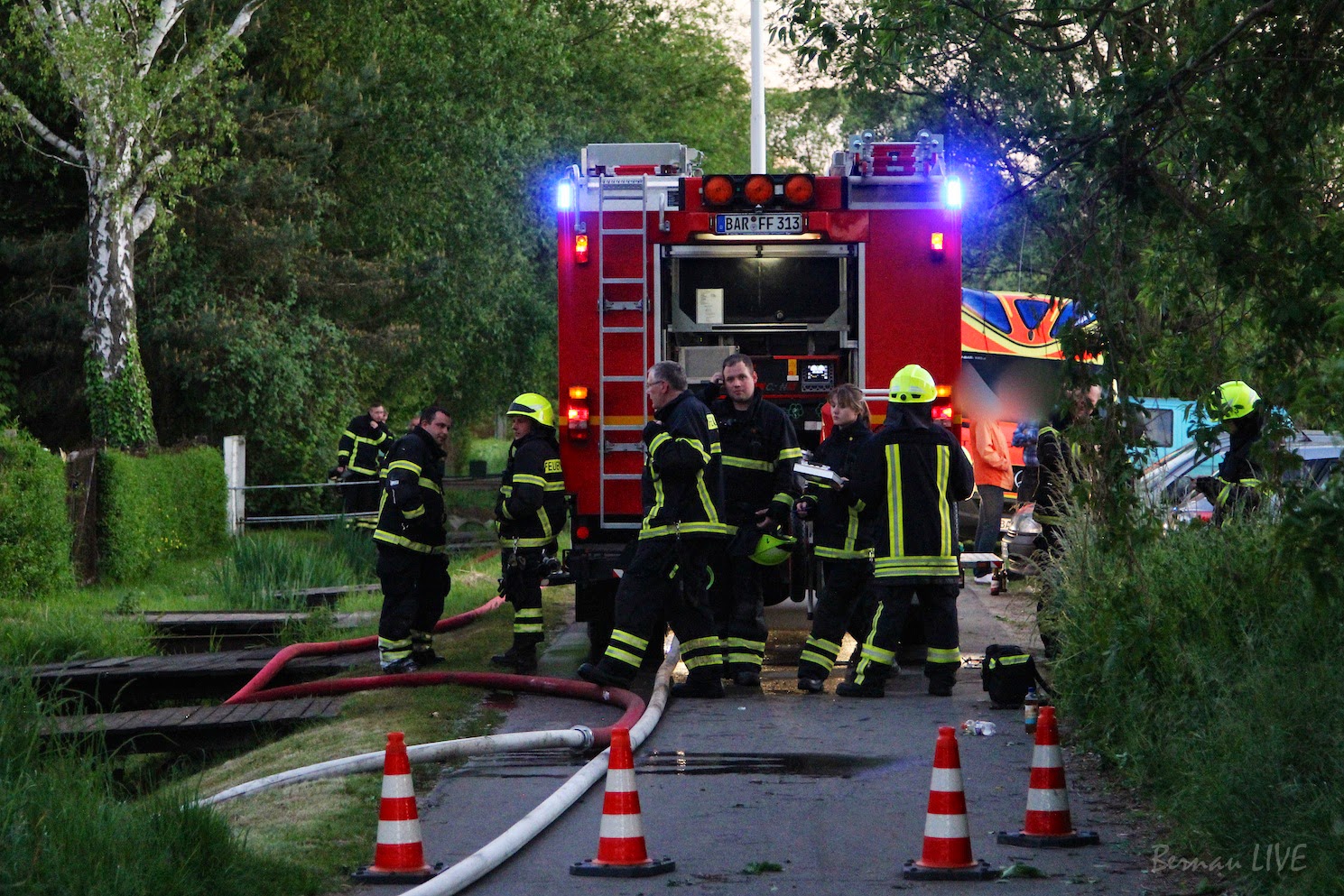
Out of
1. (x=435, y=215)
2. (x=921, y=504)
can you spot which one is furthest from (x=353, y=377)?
(x=921, y=504)

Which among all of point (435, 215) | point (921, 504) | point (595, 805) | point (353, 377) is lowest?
point (595, 805)

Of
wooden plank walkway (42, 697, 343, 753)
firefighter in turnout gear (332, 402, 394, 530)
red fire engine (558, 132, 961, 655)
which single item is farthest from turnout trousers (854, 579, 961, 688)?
firefighter in turnout gear (332, 402, 394, 530)

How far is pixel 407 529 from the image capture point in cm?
971

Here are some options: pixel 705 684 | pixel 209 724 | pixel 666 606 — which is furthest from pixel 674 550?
pixel 209 724

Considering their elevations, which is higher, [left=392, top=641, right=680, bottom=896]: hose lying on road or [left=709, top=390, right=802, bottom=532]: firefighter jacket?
[left=709, top=390, right=802, bottom=532]: firefighter jacket

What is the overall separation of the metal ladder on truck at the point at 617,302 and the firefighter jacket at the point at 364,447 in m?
8.36

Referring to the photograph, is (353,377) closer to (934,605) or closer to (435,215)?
(435,215)

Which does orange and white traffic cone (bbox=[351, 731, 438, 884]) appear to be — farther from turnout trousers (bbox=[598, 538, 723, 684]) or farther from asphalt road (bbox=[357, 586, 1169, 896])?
turnout trousers (bbox=[598, 538, 723, 684])

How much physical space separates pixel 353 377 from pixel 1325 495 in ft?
70.7

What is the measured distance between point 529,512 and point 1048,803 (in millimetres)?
4626

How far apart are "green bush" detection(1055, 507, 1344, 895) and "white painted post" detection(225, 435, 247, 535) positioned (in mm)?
13749

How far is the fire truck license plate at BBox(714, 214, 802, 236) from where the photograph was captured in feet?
33.0

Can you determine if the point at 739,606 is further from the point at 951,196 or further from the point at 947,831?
the point at 947,831

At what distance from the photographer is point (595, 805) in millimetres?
6262
